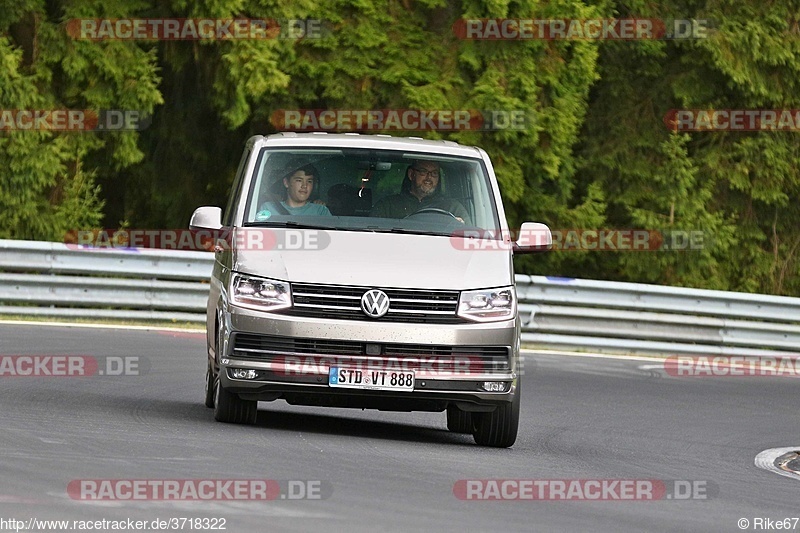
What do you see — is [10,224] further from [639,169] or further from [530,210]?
[639,169]

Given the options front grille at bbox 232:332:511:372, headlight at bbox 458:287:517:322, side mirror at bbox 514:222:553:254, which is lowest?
front grille at bbox 232:332:511:372

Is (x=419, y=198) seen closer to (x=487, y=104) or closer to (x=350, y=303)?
(x=350, y=303)

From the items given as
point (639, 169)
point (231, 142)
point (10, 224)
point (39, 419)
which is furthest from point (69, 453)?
point (639, 169)

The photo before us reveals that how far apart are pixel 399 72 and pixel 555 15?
8.30ft

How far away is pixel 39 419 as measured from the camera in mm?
11164

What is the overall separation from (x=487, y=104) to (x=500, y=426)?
14611 mm

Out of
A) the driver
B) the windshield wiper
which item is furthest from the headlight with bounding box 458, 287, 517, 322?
the windshield wiper

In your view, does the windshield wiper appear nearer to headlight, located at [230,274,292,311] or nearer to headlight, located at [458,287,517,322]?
headlight, located at [230,274,292,311]

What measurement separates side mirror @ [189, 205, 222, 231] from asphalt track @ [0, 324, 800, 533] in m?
1.28

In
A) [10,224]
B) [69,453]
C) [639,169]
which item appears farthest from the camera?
[639,169]

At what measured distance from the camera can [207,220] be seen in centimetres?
1174

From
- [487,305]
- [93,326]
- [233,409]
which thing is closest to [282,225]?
[233,409]

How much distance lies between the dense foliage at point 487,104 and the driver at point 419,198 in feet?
43.9

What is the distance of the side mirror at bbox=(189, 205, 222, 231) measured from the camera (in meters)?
11.7
